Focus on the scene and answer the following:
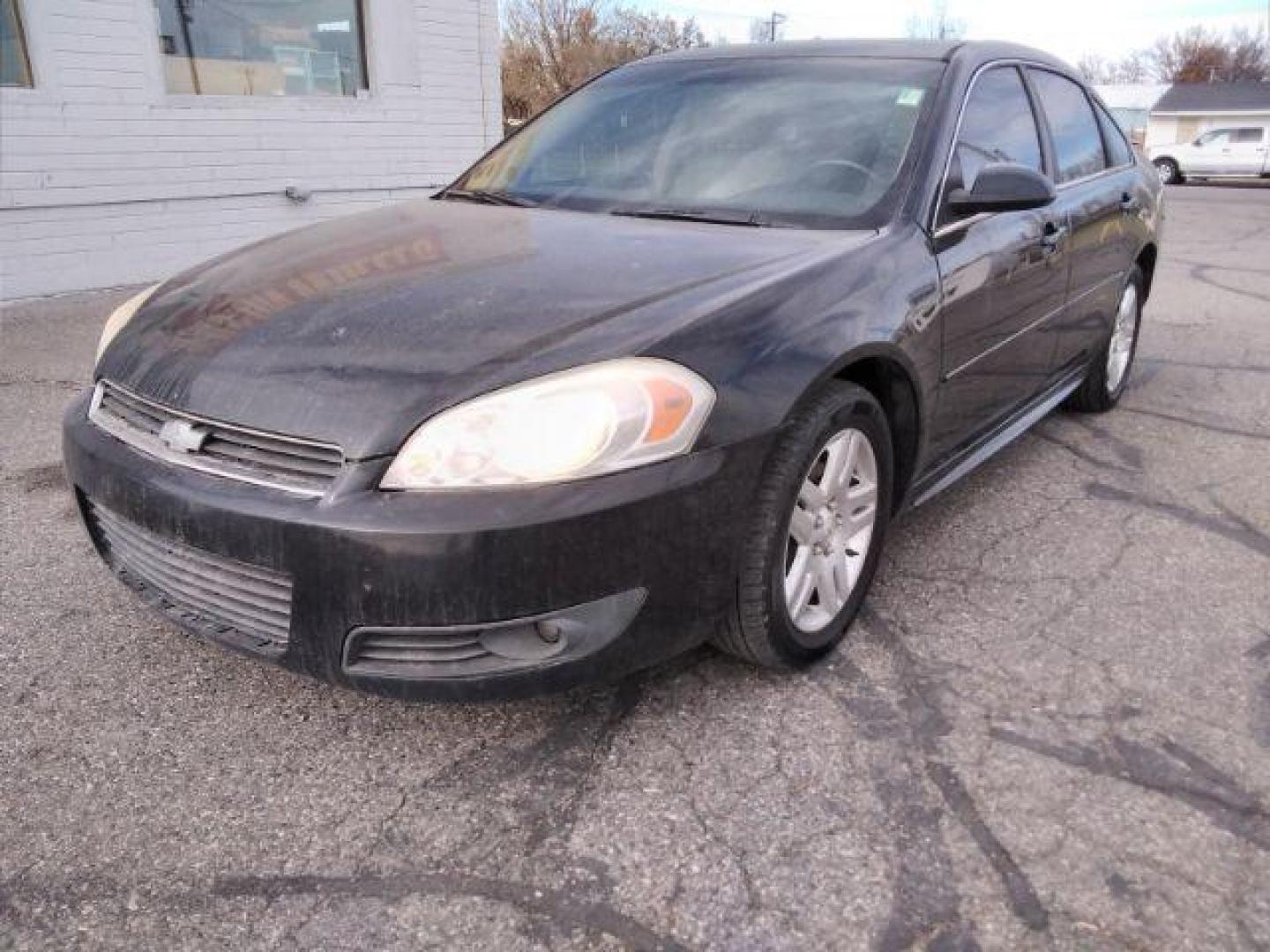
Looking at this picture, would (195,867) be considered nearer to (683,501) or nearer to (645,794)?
(645,794)

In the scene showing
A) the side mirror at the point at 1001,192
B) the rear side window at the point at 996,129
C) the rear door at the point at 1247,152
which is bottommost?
the rear door at the point at 1247,152

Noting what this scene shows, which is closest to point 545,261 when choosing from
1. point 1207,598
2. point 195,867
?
point 195,867

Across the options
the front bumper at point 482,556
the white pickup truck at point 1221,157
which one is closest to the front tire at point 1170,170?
the white pickup truck at point 1221,157

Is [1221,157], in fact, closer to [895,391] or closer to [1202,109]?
[1202,109]

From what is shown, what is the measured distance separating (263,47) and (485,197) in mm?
6026

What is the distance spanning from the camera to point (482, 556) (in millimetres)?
1951

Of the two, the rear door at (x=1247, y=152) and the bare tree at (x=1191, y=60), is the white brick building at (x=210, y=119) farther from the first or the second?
the bare tree at (x=1191, y=60)

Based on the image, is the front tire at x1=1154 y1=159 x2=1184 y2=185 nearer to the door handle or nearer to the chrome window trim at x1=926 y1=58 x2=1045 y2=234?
the door handle

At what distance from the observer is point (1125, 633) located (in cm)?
286

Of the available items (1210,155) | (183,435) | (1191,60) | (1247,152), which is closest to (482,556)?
(183,435)

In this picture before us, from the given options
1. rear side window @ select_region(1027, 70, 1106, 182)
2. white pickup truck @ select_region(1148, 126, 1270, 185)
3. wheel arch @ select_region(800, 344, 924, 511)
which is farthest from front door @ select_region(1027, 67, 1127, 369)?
white pickup truck @ select_region(1148, 126, 1270, 185)

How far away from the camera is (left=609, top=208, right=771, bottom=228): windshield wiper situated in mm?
2902

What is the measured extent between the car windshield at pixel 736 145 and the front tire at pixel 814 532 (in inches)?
24.9

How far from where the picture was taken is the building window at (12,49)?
274 inches
